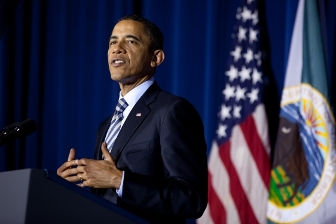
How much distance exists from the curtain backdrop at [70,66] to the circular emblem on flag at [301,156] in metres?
0.74

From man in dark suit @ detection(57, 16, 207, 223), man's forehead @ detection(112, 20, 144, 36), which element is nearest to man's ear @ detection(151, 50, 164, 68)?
man in dark suit @ detection(57, 16, 207, 223)

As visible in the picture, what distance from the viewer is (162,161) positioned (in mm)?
1896

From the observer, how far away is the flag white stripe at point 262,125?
3732 millimetres

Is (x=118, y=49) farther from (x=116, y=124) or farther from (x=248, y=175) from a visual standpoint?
(x=248, y=175)

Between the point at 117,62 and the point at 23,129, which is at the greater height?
the point at 117,62

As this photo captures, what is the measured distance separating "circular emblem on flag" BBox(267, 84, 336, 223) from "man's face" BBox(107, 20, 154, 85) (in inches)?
63.2

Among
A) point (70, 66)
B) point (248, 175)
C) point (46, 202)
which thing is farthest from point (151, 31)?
point (70, 66)

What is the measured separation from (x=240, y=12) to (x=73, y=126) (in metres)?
1.66

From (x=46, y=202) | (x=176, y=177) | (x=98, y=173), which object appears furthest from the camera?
(x=176, y=177)

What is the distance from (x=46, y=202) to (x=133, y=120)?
0.74m

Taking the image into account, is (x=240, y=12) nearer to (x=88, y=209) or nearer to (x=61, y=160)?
(x=61, y=160)

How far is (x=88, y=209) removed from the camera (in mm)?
1360

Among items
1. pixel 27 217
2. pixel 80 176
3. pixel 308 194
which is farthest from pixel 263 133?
pixel 27 217

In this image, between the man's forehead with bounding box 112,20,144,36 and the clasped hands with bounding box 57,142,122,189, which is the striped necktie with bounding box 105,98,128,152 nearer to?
the man's forehead with bounding box 112,20,144,36
